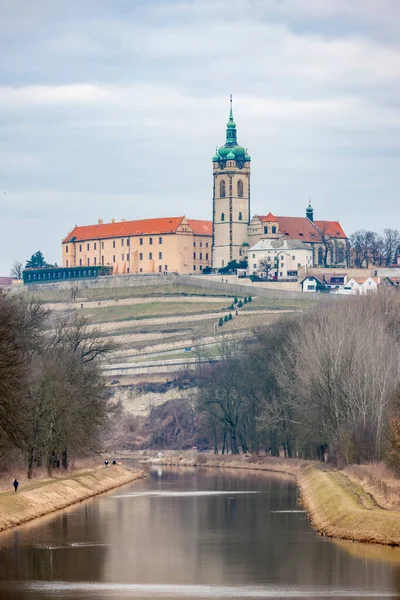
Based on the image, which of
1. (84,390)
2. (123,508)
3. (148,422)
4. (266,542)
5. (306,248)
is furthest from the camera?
(306,248)

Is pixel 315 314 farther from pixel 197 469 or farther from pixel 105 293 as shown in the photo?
pixel 105 293

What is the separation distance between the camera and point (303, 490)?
64250 mm

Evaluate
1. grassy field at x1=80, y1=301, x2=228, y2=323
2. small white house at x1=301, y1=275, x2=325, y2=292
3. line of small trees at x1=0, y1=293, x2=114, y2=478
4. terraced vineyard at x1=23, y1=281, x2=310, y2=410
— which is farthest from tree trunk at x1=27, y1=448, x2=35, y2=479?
small white house at x1=301, y1=275, x2=325, y2=292

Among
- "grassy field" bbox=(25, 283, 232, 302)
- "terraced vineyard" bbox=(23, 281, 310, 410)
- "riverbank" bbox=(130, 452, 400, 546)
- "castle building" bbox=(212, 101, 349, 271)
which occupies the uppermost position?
"castle building" bbox=(212, 101, 349, 271)

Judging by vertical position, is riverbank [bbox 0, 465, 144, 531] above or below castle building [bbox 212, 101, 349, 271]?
below

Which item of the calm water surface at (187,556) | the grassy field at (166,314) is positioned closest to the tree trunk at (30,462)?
the calm water surface at (187,556)

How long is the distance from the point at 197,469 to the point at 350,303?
1554cm

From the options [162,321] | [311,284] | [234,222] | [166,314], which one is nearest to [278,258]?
[311,284]

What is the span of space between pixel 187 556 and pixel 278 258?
147 meters

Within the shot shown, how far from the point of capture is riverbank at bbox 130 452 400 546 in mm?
42906

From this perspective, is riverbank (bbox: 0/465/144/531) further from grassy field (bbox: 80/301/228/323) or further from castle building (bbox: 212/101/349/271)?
castle building (bbox: 212/101/349/271)

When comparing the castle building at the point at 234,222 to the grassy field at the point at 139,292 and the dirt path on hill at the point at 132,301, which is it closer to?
the grassy field at the point at 139,292

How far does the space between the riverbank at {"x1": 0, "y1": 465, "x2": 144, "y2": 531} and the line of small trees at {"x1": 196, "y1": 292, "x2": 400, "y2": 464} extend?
1100cm

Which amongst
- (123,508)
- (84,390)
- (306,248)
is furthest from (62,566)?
(306,248)
